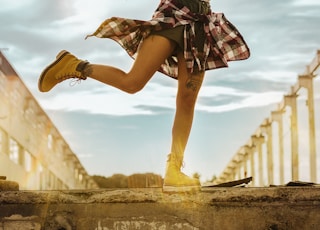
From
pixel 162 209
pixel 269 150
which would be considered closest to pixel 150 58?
pixel 162 209

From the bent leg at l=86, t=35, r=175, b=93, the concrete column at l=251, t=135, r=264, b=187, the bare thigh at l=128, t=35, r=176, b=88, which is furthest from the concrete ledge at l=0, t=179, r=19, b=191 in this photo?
the concrete column at l=251, t=135, r=264, b=187

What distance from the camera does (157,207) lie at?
4023 mm

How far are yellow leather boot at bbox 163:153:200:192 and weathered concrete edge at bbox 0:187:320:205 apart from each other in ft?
0.17

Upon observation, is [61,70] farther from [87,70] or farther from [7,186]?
[7,186]

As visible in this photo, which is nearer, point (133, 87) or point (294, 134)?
Result: point (133, 87)

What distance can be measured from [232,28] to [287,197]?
1217mm

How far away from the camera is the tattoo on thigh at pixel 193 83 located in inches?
171

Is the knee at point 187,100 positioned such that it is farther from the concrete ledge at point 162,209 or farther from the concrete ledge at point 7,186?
the concrete ledge at point 7,186

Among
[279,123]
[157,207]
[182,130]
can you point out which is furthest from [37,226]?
[279,123]

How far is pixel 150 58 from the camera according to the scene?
420 cm

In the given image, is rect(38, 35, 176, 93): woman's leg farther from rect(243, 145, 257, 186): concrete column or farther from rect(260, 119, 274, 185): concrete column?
rect(243, 145, 257, 186): concrete column

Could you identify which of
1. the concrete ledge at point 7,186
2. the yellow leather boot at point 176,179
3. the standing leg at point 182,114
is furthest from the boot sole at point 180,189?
the concrete ledge at point 7,186

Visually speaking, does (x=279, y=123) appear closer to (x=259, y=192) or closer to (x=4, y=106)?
(x=4, y=106)

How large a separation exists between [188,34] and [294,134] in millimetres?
15001
